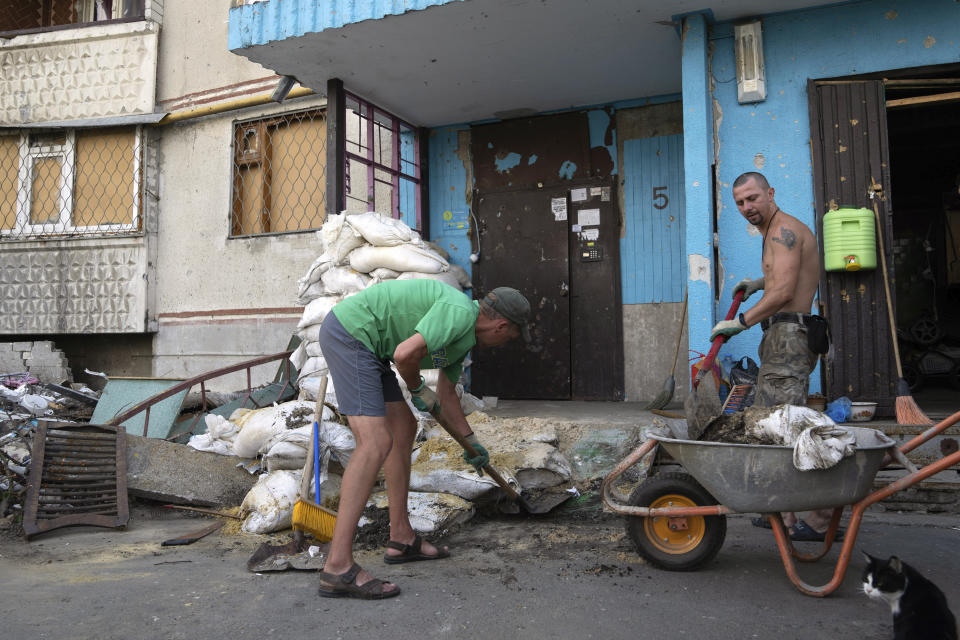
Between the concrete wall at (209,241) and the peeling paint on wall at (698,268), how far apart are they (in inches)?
183

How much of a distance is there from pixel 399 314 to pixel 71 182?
8.27 metres

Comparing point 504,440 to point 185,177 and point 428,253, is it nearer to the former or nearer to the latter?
point 428,253

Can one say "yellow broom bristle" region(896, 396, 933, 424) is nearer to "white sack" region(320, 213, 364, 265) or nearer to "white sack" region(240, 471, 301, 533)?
"white sack" region(240, 471, 301, 533)

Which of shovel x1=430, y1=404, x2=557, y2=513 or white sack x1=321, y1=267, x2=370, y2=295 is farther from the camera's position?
white sack x1=321, y1=267, x2=370, y2=295

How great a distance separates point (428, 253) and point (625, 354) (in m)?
2.16

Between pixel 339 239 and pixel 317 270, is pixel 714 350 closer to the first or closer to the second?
pixel 339 239

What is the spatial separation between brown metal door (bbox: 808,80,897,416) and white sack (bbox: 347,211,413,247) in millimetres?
3239

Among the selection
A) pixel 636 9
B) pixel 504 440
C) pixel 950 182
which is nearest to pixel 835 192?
pixel 636 9

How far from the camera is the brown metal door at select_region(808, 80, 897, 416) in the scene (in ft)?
15.0

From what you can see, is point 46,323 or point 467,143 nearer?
point 467,143

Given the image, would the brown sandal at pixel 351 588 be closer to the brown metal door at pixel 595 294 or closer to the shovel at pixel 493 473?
the shovel at pixel 493 473

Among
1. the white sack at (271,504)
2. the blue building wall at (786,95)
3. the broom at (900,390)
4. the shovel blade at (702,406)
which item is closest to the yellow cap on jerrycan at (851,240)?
the broom at (900,390)

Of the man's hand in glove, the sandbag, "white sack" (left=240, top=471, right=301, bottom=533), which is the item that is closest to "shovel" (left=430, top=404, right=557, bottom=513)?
"white sack" (left=240, top=471, right=301, bottom=533)

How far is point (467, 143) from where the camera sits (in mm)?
7133
